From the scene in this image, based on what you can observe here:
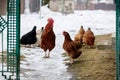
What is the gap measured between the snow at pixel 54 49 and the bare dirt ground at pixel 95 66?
0.20m

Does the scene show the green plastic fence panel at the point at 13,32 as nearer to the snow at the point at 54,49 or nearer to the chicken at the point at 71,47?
the snow at the point at 54,49

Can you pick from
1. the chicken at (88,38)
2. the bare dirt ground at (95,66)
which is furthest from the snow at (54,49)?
the chicken at (88,38)

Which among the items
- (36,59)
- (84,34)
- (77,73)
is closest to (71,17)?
(84,34)

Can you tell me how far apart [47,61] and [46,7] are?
442 inches

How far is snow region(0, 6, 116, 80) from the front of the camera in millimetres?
6656

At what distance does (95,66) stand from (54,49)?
96.6 inches

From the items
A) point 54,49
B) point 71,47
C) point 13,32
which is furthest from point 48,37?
point 13,32

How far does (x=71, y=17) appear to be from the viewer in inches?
685

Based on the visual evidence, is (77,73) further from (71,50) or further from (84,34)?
(84,34)

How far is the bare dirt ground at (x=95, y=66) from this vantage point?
6.44 meters

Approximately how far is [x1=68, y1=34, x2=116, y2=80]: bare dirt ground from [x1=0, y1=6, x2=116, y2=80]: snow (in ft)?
0.65

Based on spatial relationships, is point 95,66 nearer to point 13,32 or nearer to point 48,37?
point 48,37

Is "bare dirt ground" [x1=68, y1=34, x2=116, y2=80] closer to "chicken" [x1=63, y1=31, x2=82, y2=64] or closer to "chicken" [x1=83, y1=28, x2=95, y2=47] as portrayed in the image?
"chicken" [x1=63, y1=31, x2=82, y2=64]

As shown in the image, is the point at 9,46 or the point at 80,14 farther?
the point at 80,14
